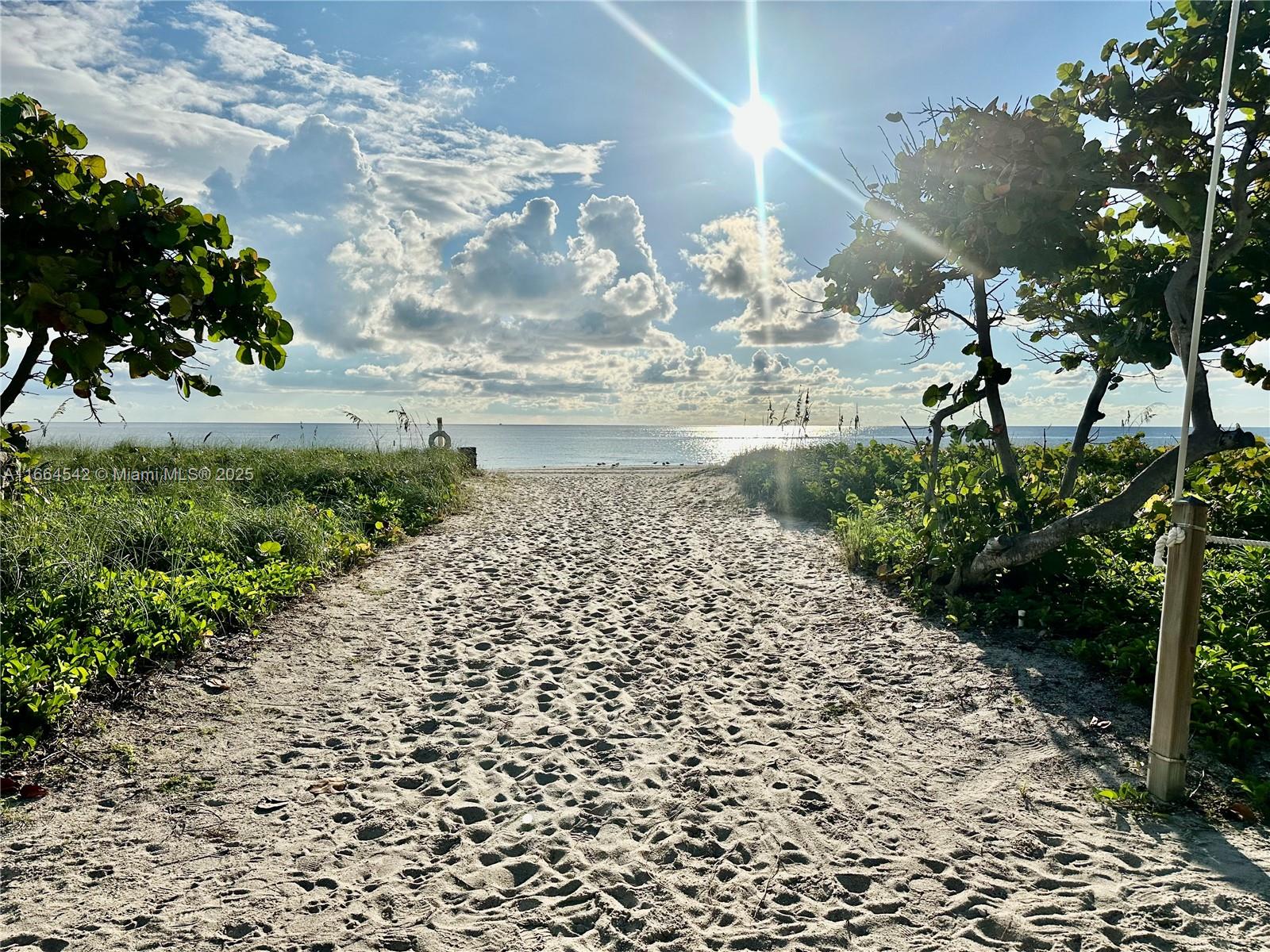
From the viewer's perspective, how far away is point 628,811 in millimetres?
3641

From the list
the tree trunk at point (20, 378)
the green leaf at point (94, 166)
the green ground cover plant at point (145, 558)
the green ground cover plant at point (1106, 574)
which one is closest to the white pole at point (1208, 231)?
the green ground cover plant at point (1106, 574)

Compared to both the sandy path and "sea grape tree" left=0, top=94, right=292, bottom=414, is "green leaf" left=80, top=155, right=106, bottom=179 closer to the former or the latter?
"sea grape tree" left=0, top=94, right=292, bottom=414

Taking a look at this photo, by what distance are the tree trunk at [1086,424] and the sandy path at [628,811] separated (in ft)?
7.36

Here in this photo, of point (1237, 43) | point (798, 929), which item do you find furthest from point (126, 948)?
point (1237, 43)

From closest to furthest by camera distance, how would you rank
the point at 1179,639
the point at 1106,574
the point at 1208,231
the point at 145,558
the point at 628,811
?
the point at 1208,231 → the point at 1179,639 → the point at 628,811 → the point at 145,558 → the point at 1106,574

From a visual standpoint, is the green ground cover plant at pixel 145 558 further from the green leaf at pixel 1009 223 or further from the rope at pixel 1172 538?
the green leaf at pixel 1009 223

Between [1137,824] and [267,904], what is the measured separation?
4.09 m

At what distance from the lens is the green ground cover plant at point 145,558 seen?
14.0ft

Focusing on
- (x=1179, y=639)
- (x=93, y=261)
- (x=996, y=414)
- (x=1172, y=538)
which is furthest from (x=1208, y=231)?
(x=93, y=261)

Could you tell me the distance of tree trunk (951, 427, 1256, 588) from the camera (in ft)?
15.4

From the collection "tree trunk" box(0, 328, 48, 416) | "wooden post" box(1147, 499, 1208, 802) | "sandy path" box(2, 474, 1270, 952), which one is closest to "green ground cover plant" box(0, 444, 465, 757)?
"sandy path" box(2, 474, 1270, 952)

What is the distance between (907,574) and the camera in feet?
24.2

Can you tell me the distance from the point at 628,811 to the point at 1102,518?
4.29 m

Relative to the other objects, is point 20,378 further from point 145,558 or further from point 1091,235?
point 1091,235
